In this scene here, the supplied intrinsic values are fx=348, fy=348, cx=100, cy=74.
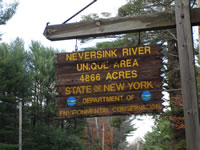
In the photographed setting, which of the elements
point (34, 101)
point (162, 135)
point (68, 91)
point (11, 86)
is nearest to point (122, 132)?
point (162, 135)

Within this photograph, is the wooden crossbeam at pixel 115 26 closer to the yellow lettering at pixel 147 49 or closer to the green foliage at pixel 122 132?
the yellow lettering at pixel 147 49

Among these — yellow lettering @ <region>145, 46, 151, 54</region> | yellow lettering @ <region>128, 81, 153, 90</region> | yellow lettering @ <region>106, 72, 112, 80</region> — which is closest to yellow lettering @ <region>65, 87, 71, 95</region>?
yellow lettering @ <region>106, 72, 112, 80</region>

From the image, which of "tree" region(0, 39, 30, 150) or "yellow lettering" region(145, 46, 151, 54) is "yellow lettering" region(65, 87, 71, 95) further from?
"tree" region(0, 39, 30, 150)

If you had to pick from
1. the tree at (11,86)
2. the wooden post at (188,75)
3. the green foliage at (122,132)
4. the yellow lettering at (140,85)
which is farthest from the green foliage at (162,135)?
the wooden post at (188,75)

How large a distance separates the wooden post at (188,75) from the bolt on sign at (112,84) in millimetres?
456

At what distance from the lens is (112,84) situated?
607 centimetres

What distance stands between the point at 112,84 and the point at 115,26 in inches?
41.4

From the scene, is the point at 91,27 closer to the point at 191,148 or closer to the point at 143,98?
the point at 143,98

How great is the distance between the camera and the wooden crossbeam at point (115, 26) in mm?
6102

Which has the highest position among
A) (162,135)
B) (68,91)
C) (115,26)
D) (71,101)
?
(115,26)

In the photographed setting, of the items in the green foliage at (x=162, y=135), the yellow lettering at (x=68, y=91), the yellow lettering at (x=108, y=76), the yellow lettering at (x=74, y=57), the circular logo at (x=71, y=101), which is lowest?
the green foliage at (x=162, y=135)

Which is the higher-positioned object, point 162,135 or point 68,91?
point 68,91

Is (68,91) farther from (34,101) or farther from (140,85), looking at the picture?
(34,101)

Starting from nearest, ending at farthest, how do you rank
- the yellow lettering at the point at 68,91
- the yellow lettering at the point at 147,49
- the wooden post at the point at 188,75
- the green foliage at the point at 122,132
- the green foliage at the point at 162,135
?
the wooden post at the point at 188,75, the yellow lettering at the point at 147,49, the yellow lettering at the point at 68,91, the green foliage at the point at 162,135, the green foliage at the point at 122,132
